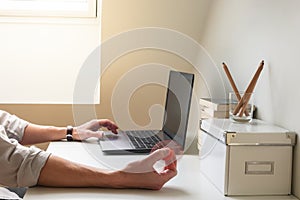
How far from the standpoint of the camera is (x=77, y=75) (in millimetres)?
2570

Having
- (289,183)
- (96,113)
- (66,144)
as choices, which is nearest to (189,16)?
(96,113)

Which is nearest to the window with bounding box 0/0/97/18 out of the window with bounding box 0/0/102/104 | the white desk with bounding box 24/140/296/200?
the window with bounding box 0/0/102/104

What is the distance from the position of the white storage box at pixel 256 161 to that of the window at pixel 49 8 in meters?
1.36

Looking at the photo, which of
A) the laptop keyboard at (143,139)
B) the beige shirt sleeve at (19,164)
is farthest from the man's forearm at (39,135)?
the beige shirt sleeve at (19,164)

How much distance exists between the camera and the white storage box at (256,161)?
1302 millimetres

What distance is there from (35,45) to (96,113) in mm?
526

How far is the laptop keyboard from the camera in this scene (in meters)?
1.83

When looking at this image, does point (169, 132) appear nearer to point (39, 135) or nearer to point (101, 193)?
point (39, 135)

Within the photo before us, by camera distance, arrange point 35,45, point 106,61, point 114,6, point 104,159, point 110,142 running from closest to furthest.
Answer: point 104,159 → point 110,142 → point 114,6 → point 106,61 → point 35,45

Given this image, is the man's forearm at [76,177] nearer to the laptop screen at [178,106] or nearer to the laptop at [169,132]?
the laptop at [169,132]

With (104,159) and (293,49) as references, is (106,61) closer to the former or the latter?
(104,159)

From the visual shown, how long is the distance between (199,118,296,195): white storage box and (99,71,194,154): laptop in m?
0.49

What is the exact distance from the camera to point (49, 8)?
2.41 meters

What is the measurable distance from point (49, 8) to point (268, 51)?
1.31 metres
